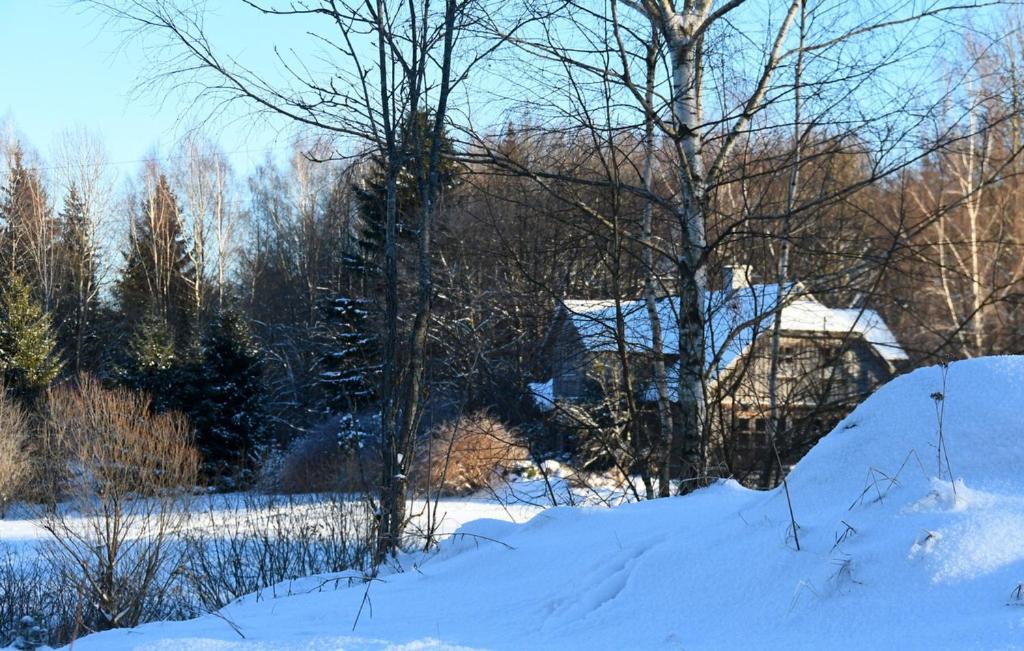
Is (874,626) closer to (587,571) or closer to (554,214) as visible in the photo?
(587,571)

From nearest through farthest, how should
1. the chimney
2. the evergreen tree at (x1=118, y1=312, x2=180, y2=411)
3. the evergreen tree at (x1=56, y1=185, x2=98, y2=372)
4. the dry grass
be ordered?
the chimney → the dry grass → the evergreen tree at (x1=118, y1=312, x2=180, y2=411) → the evergreen tree at (x1=56, y1=185, x2=98, y2=372)

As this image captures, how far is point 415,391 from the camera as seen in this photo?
6.58m

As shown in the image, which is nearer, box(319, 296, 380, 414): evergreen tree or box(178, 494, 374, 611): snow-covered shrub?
box(178, 494, 374, 611): snow-covered shrub

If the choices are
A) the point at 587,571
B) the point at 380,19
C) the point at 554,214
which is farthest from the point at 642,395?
the point at 587,571

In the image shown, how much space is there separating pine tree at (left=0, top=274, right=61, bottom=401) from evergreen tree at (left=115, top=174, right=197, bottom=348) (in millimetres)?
10654

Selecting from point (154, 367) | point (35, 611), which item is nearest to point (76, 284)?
point (154, 367)

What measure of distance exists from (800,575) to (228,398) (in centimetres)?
2694

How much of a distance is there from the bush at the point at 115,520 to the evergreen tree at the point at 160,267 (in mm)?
26082

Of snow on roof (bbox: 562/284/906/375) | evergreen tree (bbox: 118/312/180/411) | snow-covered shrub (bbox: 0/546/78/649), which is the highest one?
evergreen tree (bbox: 118/312/180/411)

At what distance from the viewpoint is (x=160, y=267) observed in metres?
41.4

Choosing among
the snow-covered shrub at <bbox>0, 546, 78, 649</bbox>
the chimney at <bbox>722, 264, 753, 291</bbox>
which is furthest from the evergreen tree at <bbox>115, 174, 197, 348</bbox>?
the chimney at <bbox>722, 264, 753, 291</bbox>

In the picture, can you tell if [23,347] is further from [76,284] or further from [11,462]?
[76,284]

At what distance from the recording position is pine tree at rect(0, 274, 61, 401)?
28750mm

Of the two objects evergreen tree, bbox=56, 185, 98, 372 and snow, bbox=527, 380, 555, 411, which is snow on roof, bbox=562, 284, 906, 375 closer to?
snow, bbox=527, 380, 555, 411
